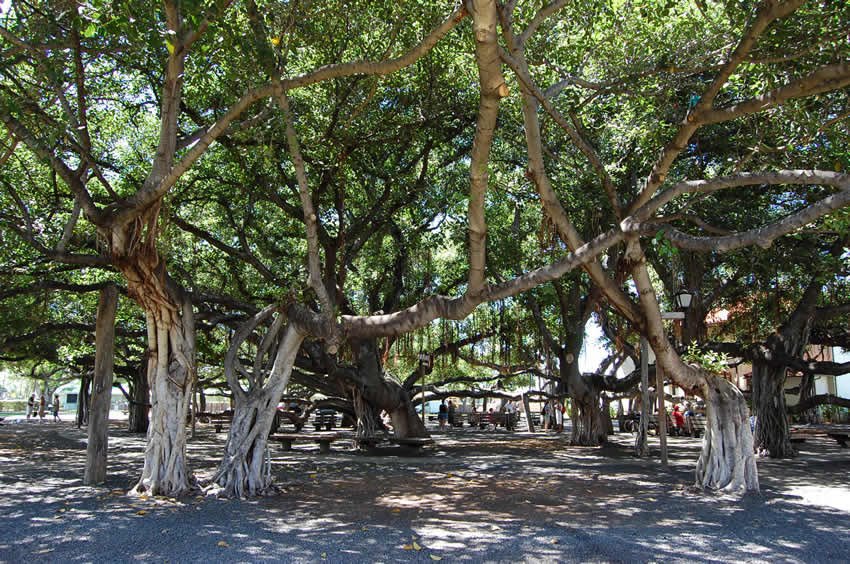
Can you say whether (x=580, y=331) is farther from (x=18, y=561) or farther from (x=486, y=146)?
(x=18, y=561)

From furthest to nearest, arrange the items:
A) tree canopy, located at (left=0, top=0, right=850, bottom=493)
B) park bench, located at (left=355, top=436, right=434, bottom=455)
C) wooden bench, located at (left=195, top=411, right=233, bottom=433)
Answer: wooden bench, located at (left=195, top=411, right=233, bottom=433), park bench, located at (left=355, top=436, right=434, bottom=455), tree canopy, located at (left=0, top=0, right=850, bottom=493)

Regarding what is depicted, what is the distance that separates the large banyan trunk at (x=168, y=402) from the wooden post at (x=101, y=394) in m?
0.87

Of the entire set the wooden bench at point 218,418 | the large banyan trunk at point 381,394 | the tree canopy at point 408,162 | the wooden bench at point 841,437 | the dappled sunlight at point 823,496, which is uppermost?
the tree canopy at point 408,162

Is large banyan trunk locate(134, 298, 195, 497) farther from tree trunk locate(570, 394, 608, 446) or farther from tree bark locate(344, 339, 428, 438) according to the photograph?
tree trunk locate(570, 394, 608, 446)

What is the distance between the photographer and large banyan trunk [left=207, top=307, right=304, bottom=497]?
26.3 feet

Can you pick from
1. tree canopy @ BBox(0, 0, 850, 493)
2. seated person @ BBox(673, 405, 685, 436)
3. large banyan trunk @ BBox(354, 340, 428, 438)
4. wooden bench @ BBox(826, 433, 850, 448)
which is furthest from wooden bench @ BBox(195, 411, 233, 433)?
wooden bench @ BBox(826, 433, 850, 448)

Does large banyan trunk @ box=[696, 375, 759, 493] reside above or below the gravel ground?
above

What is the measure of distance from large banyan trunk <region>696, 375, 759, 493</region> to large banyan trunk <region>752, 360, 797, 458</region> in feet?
18.6

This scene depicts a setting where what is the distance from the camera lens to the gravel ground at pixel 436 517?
5297mm

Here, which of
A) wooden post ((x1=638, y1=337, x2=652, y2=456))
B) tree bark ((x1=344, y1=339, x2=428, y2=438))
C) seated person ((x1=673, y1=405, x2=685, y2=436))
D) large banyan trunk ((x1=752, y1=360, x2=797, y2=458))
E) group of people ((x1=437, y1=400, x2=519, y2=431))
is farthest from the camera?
group of people ((x1=437, y1=400, x2=519, y2=431))

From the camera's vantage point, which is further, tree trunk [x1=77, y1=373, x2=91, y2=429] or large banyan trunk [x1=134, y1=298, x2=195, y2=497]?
tree trunk [x1=77, y1=373, x2=91, y2=429]

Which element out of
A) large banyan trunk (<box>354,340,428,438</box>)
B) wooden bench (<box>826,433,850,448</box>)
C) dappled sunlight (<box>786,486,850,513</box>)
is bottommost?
dappled sunlight (<box>786,486,850,513</box>)

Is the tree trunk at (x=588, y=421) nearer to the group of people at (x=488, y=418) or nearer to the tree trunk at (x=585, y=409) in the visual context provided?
the tree trunk at (x=585, y=409)

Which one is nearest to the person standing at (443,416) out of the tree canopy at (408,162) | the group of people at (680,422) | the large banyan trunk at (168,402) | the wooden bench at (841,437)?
the group of people at (680,422)
